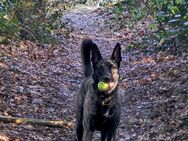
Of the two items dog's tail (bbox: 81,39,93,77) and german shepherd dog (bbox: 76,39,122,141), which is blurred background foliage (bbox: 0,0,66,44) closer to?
dog's tail (bbox: 81,39,93,77)

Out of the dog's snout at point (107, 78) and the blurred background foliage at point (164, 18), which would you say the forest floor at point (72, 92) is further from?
the dog's snout at point (107, 78)

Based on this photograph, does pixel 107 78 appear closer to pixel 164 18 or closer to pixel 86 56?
pixel 86 56

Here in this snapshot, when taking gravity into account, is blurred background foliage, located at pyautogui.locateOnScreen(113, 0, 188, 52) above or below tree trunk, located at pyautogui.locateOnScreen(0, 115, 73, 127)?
above

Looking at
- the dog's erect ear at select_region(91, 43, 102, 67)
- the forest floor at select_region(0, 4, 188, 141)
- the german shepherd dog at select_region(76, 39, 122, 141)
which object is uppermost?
the dog's erect ear at select_region(91, 43, 102, 67)

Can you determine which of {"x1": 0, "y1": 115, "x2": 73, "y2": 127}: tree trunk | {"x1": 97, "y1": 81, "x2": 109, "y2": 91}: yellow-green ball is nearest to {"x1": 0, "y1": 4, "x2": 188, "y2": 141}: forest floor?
{"x1": 0, "y1": 115, "x2": 73, "y2": 127}: tree trunk

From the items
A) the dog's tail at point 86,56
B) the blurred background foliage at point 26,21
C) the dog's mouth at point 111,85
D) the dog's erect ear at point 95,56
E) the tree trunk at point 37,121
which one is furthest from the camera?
the blurred background foliage at point 26,21

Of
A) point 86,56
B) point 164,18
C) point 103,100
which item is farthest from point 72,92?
point 103,100

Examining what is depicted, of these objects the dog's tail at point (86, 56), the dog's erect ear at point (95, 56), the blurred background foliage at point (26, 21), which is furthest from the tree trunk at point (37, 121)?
the blurred background foliage at point (26, 21)

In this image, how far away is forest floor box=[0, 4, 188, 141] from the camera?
22.6 ft

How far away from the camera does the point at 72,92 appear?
10195 mm

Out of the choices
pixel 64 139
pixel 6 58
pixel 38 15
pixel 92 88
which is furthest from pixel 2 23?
pixel 92 88

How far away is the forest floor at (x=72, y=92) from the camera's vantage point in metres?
6.88

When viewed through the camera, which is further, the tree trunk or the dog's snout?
the tree trunk

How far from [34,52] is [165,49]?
3911 millimetres
